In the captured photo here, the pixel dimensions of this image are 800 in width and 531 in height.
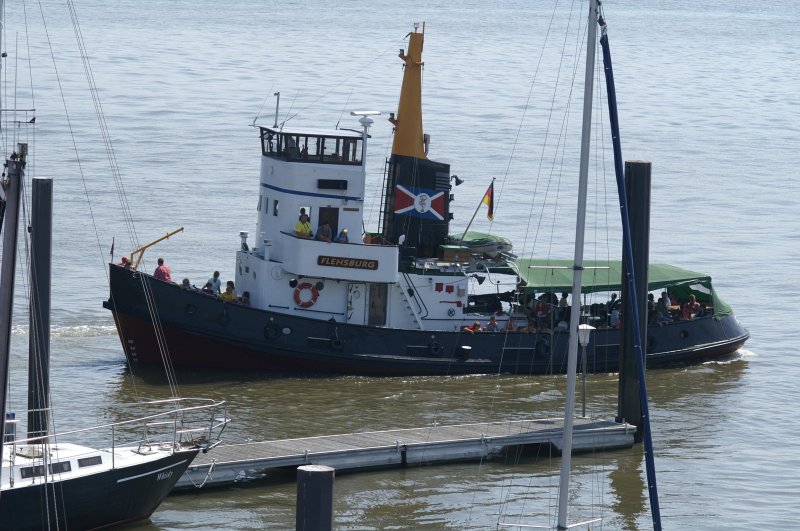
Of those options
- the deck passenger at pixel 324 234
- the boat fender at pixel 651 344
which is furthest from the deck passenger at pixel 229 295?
the boat fender at pixel 651 344

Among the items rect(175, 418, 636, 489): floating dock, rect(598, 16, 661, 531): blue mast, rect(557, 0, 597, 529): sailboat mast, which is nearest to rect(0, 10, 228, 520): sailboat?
rect(175, 418, 636, 489): floating dock

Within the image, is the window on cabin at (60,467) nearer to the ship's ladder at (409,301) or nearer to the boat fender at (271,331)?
the boat fender at (271,331)

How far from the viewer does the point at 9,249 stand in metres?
16.0

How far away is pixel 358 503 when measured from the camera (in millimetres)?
23641

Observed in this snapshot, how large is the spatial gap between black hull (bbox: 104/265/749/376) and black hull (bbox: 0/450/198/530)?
9334 mm

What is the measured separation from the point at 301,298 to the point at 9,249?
16.1m

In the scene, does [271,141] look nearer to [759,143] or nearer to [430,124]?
[430,124]

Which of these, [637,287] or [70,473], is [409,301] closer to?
[637,287]

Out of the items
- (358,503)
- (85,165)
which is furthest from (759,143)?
(358,503)

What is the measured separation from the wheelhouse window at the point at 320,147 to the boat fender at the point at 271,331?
11.4 ft

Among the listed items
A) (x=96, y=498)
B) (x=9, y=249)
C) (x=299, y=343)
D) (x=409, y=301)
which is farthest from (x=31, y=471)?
(x=409, y=301)

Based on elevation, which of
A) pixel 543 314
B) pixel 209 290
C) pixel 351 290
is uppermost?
pixel 351 290

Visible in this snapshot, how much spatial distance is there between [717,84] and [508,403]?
66617mm

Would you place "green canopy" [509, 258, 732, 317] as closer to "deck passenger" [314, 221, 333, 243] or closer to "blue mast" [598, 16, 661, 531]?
"deck passenger" [314, 221, 333, 243]
